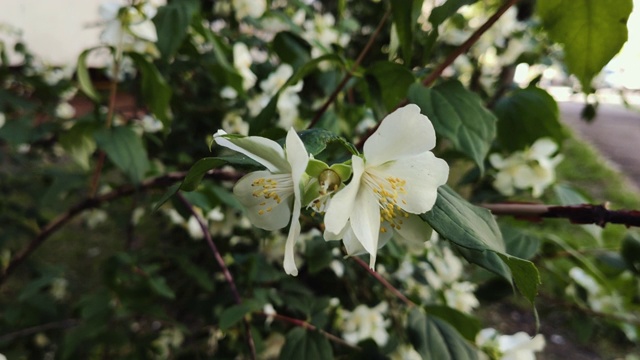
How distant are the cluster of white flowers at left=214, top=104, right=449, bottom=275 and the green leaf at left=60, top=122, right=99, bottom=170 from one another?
61 cm

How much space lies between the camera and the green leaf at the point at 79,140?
0.90 m

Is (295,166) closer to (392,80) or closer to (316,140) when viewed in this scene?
(316,140)

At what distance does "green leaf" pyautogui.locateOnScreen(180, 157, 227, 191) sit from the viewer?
344mm

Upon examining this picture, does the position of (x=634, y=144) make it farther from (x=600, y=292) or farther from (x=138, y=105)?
(x=138, y=105)

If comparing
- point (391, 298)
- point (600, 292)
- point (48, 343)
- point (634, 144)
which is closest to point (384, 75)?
point (391, 298)

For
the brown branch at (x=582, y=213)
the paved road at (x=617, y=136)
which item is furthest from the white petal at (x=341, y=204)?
the paved road at (x=617, y=136)

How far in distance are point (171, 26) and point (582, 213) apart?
2.14ft

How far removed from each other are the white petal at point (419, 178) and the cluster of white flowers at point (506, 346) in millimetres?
506

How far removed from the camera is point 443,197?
40 cm

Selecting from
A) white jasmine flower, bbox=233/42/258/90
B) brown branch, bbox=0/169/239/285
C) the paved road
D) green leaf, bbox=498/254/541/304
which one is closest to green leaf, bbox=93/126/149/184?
brown branch, bbox=0/169/239/285

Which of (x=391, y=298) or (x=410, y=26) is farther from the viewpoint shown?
(x=391, y=298)

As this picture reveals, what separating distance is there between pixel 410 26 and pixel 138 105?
1.43m

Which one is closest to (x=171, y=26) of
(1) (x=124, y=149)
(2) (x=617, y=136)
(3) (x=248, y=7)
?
(1) (x=124, y=149)

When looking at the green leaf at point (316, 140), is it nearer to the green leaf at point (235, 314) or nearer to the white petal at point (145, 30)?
the green leaf at point (235, 314)
